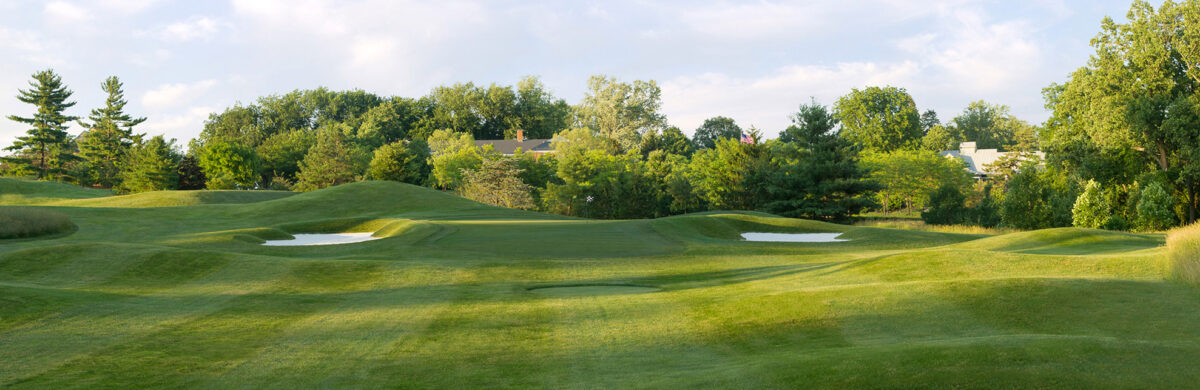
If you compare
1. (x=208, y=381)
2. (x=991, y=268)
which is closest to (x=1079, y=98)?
(x=991, y=268)

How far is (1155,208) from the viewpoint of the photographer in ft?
119

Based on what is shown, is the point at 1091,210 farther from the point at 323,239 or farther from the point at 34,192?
the point at 34,192

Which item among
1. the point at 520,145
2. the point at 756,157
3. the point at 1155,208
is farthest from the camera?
the point at 520,145

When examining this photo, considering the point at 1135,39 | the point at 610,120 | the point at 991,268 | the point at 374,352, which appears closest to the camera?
the point at 374,352

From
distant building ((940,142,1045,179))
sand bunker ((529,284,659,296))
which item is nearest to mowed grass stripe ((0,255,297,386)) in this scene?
sand bunker ((529,284,659,296))

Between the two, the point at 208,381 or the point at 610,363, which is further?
the point at 610,363

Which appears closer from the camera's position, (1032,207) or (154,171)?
(1032,207)

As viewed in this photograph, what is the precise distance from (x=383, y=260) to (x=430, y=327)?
8.21 meters

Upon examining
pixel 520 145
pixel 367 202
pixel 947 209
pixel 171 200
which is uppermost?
pixel 520 145

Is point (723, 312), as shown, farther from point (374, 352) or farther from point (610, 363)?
point (374, 352)

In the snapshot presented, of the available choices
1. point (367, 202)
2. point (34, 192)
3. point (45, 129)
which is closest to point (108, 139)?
point (45, 129)

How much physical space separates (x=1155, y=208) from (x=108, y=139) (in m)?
87.8

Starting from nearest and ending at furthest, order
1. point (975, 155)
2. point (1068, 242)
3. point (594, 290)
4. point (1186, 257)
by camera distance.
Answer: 1. point (1186, 257)
2. point (594, 290)
3. point (1068, 242)
4. point (975, 155)

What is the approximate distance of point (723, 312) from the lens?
10758 mm
